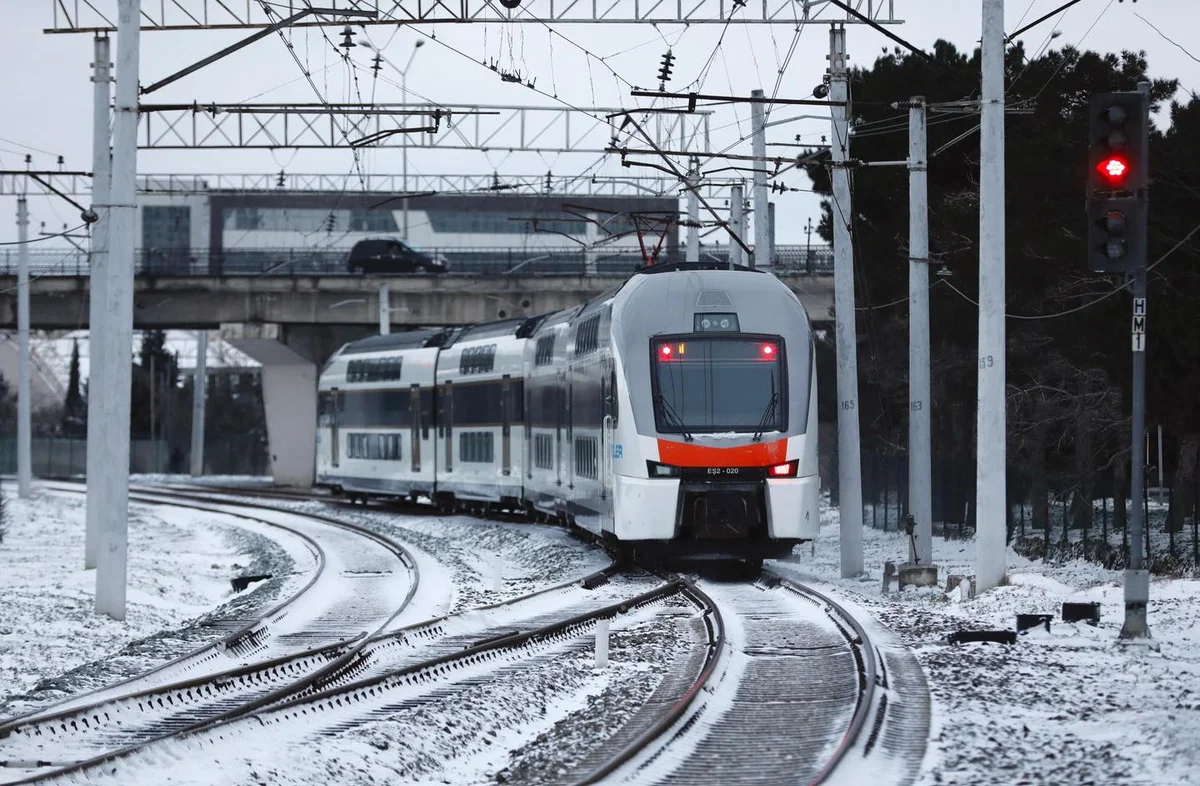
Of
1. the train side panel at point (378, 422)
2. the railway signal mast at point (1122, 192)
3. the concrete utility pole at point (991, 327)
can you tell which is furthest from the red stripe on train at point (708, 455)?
the train side panel at point (378, 422)

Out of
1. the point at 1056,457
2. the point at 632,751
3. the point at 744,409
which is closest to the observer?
the point at 632,751

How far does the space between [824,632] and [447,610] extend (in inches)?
206

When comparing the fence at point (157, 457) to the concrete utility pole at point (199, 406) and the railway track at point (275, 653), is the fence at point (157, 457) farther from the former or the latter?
the railway track at point (275, 653)

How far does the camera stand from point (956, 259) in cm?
3475

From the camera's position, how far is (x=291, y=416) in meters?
65.1

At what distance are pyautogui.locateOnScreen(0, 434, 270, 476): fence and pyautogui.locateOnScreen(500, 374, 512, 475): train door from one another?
5364 centimetres

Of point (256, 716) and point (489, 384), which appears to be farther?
point (489, 384)

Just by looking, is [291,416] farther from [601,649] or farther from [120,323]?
[601,649]

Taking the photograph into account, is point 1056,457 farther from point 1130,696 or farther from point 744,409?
point 1130,696

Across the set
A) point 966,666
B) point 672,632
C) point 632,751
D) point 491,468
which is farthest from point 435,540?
point 632,751

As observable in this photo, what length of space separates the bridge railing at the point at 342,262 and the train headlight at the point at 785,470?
32.7 metres

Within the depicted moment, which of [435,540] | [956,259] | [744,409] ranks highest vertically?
[956,259]

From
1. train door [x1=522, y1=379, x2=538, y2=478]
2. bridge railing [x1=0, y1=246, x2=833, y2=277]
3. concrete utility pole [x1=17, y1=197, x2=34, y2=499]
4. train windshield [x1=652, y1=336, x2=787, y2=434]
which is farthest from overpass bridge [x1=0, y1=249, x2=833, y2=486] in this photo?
train windshield [x1=652, y1=336, x2=787, y2=434]

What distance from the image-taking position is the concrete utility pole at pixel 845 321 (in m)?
23.9
